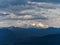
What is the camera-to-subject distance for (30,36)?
13.6 ft

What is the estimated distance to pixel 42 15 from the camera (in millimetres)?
4332

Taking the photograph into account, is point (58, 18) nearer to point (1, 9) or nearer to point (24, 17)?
point (24, 17)

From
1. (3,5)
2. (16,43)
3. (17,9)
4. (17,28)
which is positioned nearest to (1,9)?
(3,5)

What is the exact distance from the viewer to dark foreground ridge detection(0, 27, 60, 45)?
13.3 feet

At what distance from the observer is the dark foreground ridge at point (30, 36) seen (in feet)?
13.3

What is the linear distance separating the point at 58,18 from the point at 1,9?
5.09 feet

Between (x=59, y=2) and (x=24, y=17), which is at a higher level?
(x=59, y=2)

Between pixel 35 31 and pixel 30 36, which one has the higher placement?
pixel 35 31

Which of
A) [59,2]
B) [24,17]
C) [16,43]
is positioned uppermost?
[59,2]

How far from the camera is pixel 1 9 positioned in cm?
437

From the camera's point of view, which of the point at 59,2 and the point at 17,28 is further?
the point at 59,2

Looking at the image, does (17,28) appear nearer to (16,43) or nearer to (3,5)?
(16,43)

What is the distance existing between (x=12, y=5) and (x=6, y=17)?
1.33ft

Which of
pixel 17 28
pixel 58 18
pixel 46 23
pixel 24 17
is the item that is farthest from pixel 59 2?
pixel 17 28
